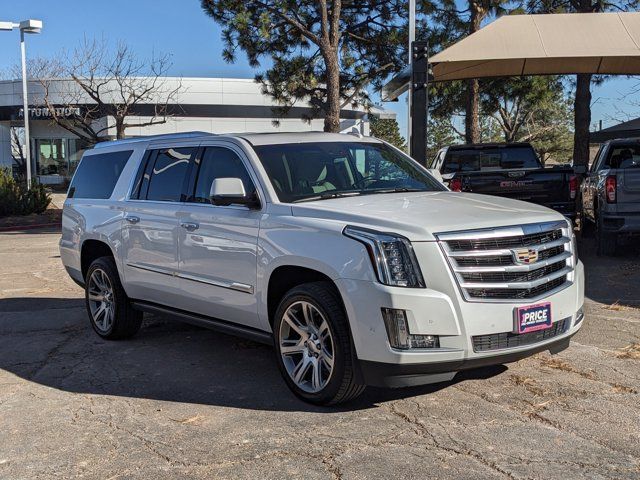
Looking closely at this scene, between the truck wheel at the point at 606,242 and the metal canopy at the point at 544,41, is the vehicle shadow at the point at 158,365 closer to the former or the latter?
the truck wheel at the point at 606,242

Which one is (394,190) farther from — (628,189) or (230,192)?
(628,189)

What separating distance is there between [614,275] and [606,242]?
5.16ft

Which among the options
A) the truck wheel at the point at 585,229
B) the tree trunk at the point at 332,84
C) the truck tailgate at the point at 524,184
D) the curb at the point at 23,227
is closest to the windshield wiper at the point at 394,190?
the truck tailgate at the point at 524,184

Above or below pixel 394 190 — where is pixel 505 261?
below

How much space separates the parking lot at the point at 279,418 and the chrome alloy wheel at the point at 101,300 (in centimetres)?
24

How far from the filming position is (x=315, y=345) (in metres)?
4.88

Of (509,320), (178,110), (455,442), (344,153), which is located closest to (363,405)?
(455,442)

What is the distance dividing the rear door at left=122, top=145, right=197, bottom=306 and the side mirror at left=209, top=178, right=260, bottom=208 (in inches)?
35.6

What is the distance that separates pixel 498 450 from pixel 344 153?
2.80m

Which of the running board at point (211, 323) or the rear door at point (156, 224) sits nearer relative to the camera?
the running board at point (211, 323)

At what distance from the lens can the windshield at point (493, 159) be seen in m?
13.3

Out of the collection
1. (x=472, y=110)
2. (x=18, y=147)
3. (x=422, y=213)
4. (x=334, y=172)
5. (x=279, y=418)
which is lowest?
(x=279, y=418)

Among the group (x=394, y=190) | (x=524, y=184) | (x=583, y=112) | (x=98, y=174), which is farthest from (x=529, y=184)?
(x=583, y=112)

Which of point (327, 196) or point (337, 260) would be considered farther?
point (327, 196)
